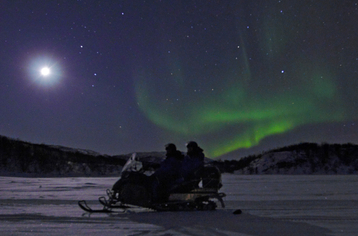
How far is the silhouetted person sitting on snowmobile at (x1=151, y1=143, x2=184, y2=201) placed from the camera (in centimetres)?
870

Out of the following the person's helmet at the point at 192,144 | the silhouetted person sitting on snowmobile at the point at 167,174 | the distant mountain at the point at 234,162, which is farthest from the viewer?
the distant mountain at the point at 234,162

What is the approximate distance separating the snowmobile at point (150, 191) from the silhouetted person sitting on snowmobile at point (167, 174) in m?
0.08

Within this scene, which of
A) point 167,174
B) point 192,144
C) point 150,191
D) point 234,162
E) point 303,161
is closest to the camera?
point 150,191

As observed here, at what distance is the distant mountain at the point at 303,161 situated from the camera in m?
112

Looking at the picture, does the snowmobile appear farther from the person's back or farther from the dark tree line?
the dark tree line

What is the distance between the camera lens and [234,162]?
460ft

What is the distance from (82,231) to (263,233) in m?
2.83

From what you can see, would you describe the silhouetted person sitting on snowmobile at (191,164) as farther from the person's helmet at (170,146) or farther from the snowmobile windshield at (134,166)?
the snowmobile windshield at (134,166)

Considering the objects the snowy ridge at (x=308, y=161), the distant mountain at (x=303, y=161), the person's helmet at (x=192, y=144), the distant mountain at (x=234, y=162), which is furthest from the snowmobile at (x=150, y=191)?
the snowy ridge at (x=308, y=161)

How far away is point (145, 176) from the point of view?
872cm

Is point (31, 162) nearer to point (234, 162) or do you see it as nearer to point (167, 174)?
point (234, 162)

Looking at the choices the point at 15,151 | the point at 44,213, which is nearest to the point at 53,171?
the point at 15,151

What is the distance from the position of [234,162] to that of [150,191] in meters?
134

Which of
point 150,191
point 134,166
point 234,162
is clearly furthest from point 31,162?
point 150,191
